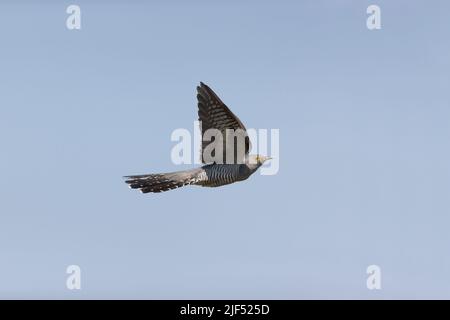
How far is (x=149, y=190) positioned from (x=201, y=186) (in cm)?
85

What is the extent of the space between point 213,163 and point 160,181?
2.74ft

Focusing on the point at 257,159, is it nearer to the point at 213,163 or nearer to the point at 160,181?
the point at 213,163

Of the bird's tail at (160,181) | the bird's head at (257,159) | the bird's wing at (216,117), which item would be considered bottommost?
the bird's tail at (160,181)

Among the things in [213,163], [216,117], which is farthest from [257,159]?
[216,117]

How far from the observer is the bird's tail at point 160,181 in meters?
12.1

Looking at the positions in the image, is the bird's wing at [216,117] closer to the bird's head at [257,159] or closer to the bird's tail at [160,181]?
the bird's head at [257,159]

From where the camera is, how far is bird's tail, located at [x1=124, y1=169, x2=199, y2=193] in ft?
39.6

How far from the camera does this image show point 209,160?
1228 centimetres

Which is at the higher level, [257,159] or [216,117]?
[216,117]

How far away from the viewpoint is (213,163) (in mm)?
12336

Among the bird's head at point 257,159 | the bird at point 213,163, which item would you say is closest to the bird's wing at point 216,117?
the bird at point 213,163
